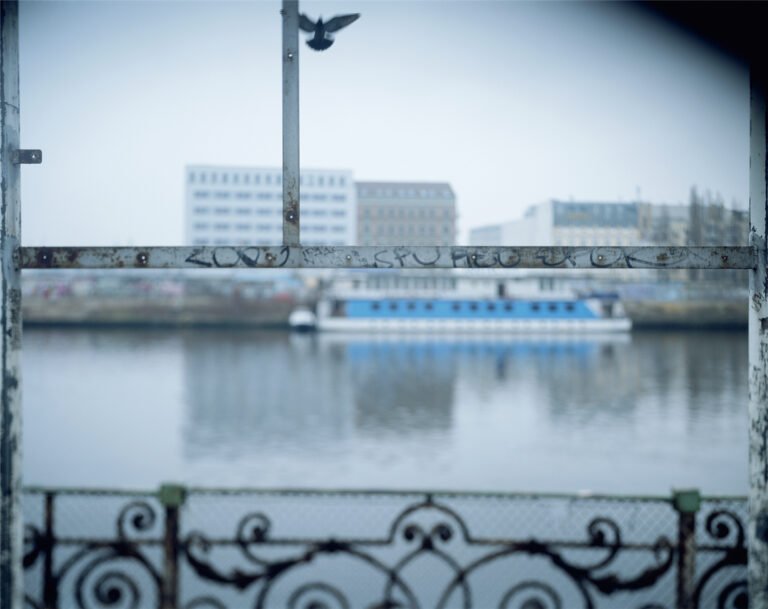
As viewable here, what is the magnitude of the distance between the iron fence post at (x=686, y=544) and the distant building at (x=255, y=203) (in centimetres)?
235

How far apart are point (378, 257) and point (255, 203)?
27.6 feet

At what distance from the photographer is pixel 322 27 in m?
3.25

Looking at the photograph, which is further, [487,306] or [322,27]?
[487,306]

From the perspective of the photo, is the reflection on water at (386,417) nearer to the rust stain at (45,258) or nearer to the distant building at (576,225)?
the distant building at (576,225)

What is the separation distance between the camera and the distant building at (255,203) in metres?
7.54

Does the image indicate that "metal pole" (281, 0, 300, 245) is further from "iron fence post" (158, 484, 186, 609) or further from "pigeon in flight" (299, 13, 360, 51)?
"iron fence post" (158, 484, 186, 609)

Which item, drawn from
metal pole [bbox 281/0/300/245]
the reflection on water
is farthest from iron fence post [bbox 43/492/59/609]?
the reflection on water

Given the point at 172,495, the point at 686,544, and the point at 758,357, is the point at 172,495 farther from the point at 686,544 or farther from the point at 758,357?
the point at 758,357

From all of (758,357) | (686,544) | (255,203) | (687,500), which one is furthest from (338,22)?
(255,203)

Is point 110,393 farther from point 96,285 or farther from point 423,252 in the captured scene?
point 96,285

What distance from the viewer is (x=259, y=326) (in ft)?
158

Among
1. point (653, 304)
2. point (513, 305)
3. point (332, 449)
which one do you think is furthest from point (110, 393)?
point (653, 304)

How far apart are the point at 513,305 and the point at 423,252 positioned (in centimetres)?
4514

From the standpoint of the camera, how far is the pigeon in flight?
3.24 metres
